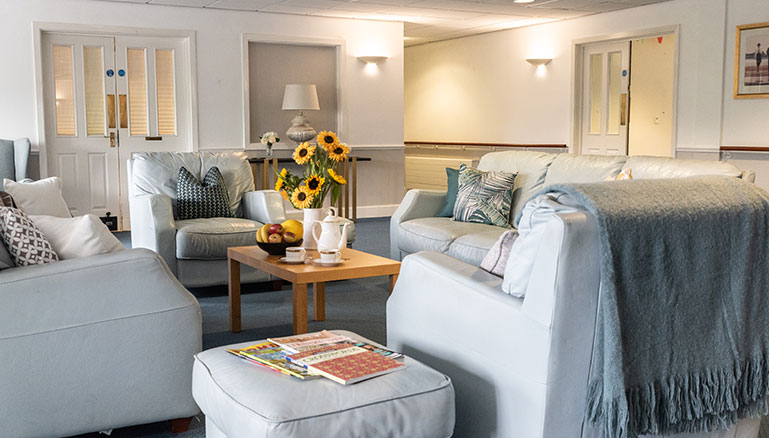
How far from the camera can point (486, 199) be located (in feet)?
15.3

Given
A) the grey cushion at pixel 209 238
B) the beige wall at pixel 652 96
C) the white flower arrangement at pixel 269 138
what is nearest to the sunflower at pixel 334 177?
the grey cushion at pixel 209 238

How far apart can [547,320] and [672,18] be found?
6.21 metres

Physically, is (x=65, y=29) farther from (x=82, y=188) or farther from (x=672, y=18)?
(x=672, y=18)

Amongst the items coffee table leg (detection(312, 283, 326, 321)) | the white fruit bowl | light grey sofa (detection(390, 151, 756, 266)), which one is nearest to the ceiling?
light grey sofa (detection(390, 151, 756, 266))

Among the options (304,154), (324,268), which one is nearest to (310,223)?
(304,154)

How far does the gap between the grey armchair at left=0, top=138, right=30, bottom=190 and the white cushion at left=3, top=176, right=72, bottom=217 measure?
344cm

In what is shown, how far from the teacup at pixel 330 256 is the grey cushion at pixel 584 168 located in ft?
4.51

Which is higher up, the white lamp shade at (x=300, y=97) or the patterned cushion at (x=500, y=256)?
the white lamp shade at (x=300, y=97)

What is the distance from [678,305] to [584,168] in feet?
7.87

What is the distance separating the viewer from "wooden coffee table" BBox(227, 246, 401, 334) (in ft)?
11.0

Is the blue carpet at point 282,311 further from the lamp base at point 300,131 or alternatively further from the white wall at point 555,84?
the white wall at point 555,84

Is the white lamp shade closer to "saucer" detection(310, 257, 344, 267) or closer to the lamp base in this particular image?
the lamp base

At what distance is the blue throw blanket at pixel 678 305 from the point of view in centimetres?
186

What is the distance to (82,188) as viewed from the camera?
23.6 feet
